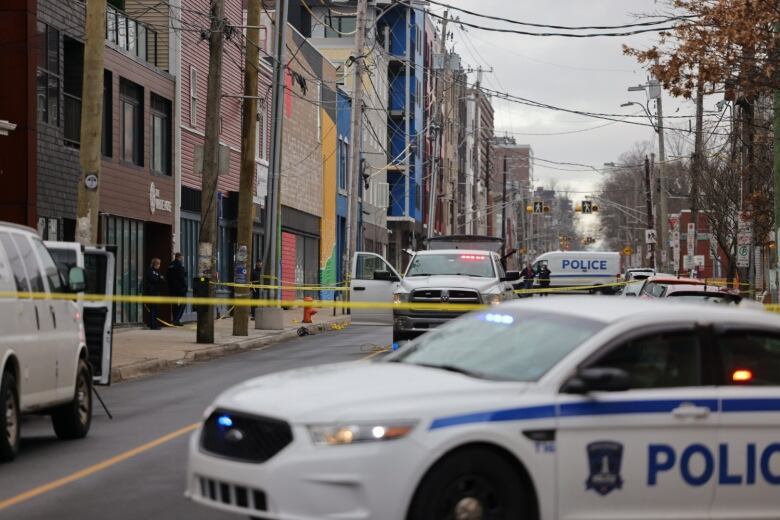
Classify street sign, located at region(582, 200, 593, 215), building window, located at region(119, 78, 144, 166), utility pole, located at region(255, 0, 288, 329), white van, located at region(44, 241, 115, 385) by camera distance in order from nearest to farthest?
1. white van, located at region(44, 241, 115, 385)
2. building window, located at region(119, 78, 144, 166)
3. utility pole, located at region(255, 0, 288, 329)
4. street sign, located at region(582, 200, 593, 215)

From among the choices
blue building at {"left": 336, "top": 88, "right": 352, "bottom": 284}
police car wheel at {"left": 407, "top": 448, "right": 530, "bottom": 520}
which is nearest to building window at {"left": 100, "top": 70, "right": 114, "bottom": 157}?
police car wheel at {"left": 407, "top": 448, "right": 530, "bottom": 520}

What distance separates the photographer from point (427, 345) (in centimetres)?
875

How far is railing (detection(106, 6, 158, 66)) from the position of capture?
33156mm

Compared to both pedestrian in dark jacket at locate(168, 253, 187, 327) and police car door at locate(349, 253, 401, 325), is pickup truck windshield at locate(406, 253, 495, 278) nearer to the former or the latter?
police car door at locate(349, 253, 401, 325)

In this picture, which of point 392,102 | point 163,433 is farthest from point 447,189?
point 163,433

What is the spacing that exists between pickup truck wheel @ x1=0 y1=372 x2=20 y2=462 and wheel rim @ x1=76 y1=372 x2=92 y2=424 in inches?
68.3

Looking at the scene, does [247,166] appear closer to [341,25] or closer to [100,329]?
[100,329]

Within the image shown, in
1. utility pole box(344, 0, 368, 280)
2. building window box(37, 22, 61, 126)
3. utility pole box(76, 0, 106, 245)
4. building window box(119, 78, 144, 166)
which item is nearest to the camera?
utility pole box(76, 0, 106, 245)

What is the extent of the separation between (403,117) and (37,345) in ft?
242

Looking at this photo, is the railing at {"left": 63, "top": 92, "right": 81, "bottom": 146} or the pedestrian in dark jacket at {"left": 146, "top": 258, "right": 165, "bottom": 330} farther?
the pedestrian in dark jacket at {"left": 146, "top": 258, "right": 165, "bottom": 330}

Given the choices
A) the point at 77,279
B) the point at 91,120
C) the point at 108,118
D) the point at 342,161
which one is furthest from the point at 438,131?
the point at 77,279

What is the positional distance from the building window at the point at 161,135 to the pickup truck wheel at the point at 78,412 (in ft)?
76.7

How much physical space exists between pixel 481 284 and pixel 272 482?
18209mm

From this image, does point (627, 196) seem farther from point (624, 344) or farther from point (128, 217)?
point (624, 344)
